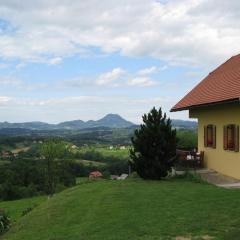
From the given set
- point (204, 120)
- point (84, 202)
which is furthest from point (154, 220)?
point (204, 120)

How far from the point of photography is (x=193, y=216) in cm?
1155

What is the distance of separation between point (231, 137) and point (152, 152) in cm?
341

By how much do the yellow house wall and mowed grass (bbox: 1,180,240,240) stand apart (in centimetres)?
374

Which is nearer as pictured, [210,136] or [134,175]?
[134,175]

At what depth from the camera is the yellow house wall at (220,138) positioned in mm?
20281

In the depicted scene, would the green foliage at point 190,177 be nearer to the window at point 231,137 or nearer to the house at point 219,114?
the house at point 219,114

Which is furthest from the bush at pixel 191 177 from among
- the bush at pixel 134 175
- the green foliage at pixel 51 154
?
the green foliage at pixel 51 154

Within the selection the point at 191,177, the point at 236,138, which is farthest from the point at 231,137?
the point at 191,177

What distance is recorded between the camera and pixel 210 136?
2367 cm

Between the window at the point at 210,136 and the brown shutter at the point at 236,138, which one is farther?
the window at the point at 210,136

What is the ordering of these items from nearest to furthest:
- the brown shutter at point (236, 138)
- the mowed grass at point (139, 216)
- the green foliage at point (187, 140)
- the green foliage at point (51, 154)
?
the mowed grass at point (139, 216) → the brown shutter at point (236, 138) → the green foliage at point (187, 140) → the green foliage at point (51, 154)

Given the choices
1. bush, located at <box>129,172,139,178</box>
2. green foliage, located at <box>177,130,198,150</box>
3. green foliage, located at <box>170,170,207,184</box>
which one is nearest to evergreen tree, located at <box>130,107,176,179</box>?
green foliage, located at <box>170,170,207,184</box>

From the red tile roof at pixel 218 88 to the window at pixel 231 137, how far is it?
1.35 meters

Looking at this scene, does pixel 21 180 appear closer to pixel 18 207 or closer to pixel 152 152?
pixel 18 207
